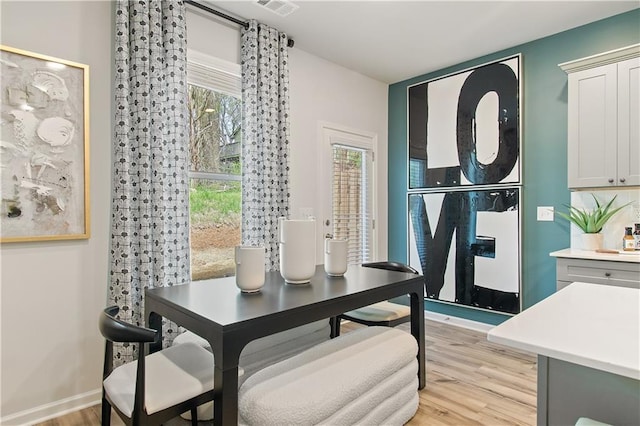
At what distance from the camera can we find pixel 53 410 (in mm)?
2203

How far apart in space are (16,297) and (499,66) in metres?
4.44

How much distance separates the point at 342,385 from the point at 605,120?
2.93 meters

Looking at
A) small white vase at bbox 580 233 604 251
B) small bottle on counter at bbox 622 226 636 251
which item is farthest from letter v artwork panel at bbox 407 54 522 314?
small bottle on counter at bbox 622 226 636 251

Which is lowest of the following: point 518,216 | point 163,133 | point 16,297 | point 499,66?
point 16,297

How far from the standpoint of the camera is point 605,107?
9.48ft

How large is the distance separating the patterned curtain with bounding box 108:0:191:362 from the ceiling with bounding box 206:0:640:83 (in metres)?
0.65

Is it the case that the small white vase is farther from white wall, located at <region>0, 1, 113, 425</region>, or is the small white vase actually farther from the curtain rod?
white wall, located at <region>0, 1, 113, 425</region>

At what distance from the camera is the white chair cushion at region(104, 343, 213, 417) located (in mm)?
1450

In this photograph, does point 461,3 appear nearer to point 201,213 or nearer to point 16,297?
point 201,213

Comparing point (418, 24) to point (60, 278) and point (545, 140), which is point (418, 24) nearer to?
point (545, 140)

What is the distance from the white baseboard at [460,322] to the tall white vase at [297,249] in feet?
A: 8.61

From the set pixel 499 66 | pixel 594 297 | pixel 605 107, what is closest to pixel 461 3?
pixel 499 66

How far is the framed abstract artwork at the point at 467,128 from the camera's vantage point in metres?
3.64

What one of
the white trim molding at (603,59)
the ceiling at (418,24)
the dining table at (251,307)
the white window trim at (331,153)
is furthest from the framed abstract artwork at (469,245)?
the dining table at (251,307)
